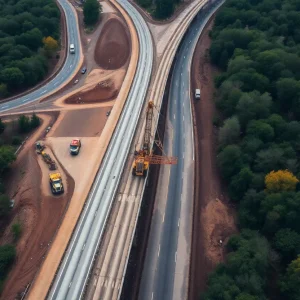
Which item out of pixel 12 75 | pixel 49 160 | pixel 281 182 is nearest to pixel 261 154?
pixel 281 182

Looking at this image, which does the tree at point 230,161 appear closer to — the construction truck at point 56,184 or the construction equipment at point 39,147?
the construction truck at point 56,184

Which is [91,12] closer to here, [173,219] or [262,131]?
[262,131]

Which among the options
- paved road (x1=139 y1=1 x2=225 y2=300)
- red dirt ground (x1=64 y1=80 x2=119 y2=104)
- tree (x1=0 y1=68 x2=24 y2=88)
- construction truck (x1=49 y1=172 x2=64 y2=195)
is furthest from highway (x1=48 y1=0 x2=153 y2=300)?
tree (x1=0 y1=68 x2=24 y2=88)

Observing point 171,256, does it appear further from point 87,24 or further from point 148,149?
point 87,24

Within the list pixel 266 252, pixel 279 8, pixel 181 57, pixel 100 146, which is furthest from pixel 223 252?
pixel 279 8

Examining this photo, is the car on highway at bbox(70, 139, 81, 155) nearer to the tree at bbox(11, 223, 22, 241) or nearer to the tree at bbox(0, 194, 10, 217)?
the tree at bbox(0, 194, 10, 217)
